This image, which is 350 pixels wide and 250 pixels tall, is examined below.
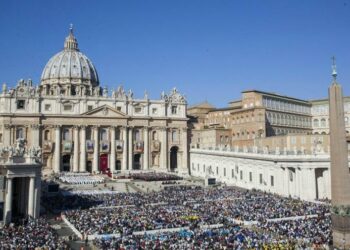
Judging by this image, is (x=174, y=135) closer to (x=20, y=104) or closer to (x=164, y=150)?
(x=164, y=150)

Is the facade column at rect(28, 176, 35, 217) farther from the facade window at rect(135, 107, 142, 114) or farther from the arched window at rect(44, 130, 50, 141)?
the facade window at rect(135, 107, 142, 114)

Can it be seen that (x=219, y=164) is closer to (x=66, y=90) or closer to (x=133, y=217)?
(x=133, y=217)

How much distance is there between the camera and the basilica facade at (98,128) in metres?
67.9

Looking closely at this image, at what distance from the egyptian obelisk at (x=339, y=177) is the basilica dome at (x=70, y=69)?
83054 mm

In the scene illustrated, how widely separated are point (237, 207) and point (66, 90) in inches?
2746

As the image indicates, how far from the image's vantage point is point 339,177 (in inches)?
805

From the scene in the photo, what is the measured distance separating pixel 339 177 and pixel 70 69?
87052 mm

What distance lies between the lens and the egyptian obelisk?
66.6 ft

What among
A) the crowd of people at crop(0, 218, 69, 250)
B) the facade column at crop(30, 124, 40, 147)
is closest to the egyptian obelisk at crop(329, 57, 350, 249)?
the crowd of people at crop(0, 218, 69, 250)

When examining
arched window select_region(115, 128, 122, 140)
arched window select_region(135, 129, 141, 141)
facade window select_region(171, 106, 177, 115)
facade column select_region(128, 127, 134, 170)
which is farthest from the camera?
facade window select_region(171, 106, 177, 115)

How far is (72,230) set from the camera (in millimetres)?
28078

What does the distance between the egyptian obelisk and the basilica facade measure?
2144 inches

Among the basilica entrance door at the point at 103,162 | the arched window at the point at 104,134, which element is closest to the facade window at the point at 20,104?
the arched window at the point at 104,134

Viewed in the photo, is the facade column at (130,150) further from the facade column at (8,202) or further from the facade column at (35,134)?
the facade column at (8,202)
